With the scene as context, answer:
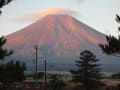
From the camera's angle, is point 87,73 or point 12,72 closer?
point 12,72

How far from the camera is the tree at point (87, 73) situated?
77250mm

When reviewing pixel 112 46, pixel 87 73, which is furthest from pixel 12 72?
pixel 87 73

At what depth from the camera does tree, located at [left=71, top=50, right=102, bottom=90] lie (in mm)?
77250

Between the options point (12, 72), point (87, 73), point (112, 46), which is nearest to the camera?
point (112, 46)

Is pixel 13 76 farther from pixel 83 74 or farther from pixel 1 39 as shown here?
pixel 83 74

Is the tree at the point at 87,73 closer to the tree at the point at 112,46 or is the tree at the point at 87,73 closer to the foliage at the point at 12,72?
the foliage at the point at 12,72

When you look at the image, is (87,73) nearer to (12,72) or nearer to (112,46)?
(12,72)

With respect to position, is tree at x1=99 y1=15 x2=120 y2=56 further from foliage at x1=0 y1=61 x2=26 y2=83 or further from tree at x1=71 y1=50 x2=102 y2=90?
tree at x1=71 y1=50 x2=102 y2=90


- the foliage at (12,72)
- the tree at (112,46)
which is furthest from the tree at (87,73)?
the tree at (112,46)

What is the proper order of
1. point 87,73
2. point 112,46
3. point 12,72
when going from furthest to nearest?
point 87,73
point 12,72
point 112,46

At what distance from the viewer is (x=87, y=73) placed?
7912cm

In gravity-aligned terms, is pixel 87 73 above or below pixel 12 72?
above

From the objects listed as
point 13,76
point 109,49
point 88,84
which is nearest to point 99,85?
point 88,84

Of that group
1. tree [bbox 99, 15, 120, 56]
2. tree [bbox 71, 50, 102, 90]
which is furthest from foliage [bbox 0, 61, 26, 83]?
tree [bbox 71, 50, 102, 90]
